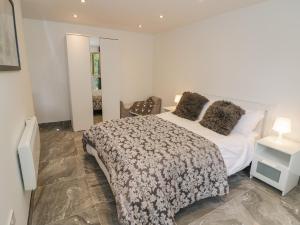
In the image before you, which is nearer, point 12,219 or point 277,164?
point 12,219

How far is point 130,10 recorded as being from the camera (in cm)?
298

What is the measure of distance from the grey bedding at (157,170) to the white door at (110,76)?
1.88 metres

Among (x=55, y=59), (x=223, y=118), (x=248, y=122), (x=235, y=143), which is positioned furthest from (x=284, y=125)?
(x=55, y=59)

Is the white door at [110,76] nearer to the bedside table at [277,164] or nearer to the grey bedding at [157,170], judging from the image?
the grey bedding at [157,170]

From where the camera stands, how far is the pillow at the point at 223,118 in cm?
256

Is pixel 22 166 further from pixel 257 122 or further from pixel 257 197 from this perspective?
pixel 257 122

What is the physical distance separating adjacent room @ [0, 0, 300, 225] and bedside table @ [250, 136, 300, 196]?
13mm

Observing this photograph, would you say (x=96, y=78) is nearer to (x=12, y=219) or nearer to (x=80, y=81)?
(x=80, y=81)

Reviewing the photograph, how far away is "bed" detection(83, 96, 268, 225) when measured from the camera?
5.29 ft

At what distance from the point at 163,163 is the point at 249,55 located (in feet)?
7.15

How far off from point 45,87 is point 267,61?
4242mm

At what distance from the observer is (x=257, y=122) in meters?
2.61

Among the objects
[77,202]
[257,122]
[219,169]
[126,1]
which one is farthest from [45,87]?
[257,122]

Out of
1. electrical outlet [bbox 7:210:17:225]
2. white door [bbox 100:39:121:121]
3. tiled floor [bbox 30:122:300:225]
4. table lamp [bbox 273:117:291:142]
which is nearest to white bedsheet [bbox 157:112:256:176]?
tiled floor [bbox 30:122:300:225]
